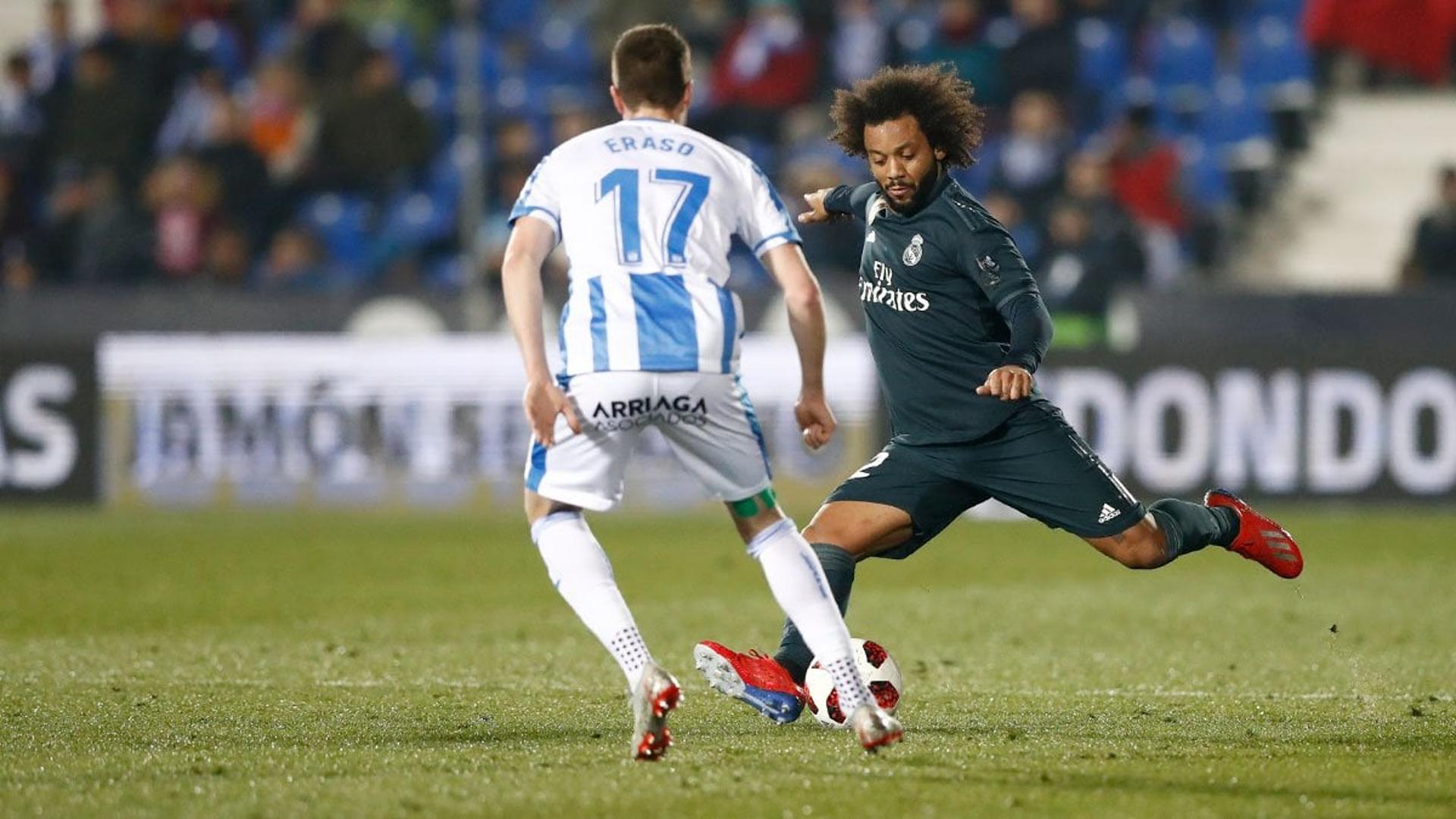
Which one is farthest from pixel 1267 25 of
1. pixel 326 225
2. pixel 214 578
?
pixel 214 578

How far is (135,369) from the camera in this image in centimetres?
1481

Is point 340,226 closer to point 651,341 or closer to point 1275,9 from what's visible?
point 1275,9

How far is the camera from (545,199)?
18.2 ft

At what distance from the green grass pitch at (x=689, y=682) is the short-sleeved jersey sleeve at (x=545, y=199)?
1401 mm

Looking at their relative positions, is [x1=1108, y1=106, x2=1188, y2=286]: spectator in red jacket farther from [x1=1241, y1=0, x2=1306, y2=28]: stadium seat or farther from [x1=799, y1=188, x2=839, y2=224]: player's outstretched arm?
[x1=799, y1=188, x2=839, y2=224]: player's outstretched arm

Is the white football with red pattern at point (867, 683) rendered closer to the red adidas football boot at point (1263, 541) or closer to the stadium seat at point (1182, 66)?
the red adidas football boot at point (1263, 541)

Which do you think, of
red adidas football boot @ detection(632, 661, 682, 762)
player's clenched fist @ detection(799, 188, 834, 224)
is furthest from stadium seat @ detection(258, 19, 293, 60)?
red adidas football boot @ detection(632, 661, 682, 762)

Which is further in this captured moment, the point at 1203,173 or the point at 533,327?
the point at 1203,173

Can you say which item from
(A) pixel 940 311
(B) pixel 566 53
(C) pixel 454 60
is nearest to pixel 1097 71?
(B) pixel 566 53

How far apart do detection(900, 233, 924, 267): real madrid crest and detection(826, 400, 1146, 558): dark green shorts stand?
1.81ft

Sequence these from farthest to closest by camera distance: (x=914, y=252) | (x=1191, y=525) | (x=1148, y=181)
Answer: (x=1148, y=181) < (x=1191, y=525) < (x=914, y=252)

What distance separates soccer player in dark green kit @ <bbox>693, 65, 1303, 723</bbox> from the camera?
618 cm

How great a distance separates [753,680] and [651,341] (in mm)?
1163

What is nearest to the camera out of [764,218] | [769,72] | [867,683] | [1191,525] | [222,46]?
[764,218]
